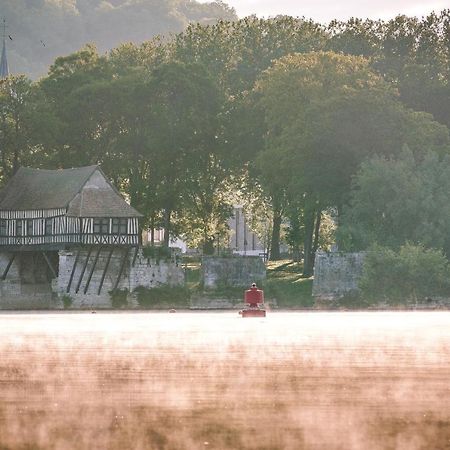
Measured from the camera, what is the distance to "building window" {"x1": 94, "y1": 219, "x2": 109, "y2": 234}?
297 feet

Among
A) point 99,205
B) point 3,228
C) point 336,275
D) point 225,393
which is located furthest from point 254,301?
point 3,228

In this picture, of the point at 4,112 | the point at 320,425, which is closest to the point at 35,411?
the point at 320,425

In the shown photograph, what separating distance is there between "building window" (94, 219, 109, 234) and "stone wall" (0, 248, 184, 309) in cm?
166

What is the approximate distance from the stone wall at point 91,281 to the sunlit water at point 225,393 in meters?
45.7

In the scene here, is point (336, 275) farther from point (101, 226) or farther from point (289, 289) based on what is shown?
point (101, 226)

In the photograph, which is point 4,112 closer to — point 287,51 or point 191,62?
point 191,62

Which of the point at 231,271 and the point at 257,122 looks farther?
the point at 257,122

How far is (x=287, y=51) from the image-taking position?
11106 centimetres

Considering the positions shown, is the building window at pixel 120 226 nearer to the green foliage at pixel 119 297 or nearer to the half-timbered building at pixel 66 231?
the half-timbered building at pixel 66 231

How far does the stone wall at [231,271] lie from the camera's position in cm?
8969

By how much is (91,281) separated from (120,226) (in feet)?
13.4

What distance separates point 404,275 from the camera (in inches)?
3223

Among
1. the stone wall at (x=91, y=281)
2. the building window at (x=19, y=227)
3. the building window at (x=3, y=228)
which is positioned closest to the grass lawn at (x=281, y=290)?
the stone wall at (x=91, y=281)

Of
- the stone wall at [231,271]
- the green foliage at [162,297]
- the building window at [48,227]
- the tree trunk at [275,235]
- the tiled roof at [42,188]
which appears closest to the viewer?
the green foliage at [162,297]
